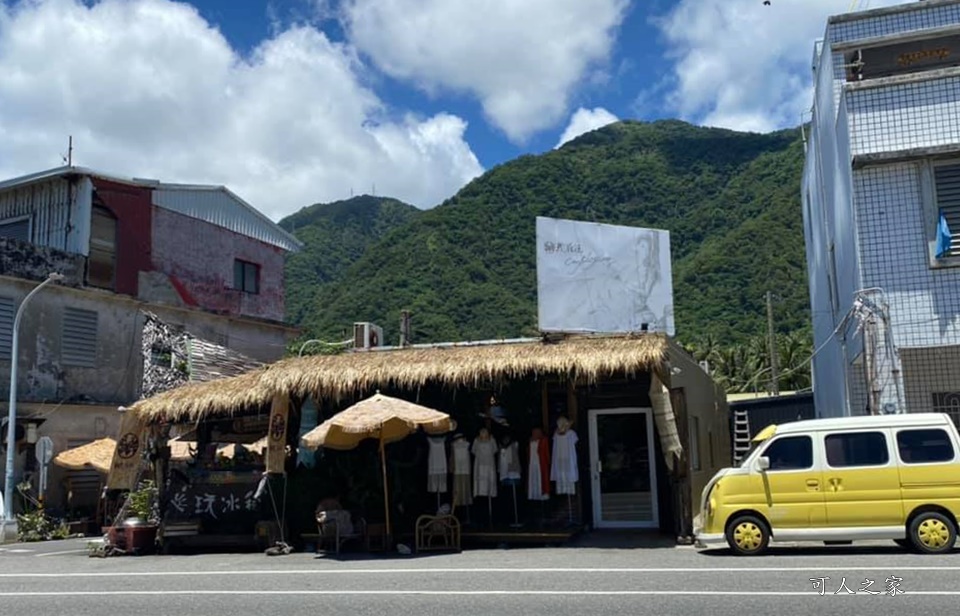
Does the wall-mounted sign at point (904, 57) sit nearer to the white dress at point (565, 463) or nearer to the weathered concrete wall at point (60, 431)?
the white dress at point (565, 463)

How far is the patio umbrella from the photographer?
45.3ft

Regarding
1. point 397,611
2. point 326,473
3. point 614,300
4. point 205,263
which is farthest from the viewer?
point 205,263

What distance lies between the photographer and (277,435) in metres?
15.7

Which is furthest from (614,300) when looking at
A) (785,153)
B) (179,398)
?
(785,153)

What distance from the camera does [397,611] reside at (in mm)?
8406

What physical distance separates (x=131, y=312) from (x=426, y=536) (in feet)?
52.9

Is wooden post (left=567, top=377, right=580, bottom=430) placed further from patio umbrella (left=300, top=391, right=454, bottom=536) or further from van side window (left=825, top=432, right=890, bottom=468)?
van side window (left=825, top=432, right=890, bottom=468)

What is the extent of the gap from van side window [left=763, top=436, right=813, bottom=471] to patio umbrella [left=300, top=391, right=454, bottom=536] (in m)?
4.97

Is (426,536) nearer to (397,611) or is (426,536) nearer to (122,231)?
(397,611)

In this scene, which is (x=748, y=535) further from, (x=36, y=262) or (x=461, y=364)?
(x=36, y=262)

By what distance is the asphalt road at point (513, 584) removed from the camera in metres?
8.31

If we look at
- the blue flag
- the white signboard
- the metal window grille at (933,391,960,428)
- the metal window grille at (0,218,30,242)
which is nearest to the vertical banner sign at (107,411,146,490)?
the white signboard

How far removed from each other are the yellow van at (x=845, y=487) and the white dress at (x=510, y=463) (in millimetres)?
4046

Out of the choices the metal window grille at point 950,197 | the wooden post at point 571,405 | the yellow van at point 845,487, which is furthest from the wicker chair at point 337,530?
the metal window grille at point 950,197
